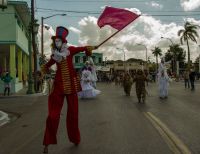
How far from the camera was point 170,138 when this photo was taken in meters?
9.14

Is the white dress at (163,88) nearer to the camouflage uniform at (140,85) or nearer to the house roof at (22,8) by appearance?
the camouflage uniform at (140,85)

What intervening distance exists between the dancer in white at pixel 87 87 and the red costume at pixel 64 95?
1555cm

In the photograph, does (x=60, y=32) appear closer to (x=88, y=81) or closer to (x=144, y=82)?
(x=144, y=82)

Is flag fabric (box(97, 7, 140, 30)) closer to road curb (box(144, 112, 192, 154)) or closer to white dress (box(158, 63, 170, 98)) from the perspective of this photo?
road curb (box(144, 112, 192, 154))

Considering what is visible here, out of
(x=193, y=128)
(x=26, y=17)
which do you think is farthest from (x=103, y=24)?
(x=26, y=17)

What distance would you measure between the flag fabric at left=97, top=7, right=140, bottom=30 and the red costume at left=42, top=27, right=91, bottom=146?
2.53 ft

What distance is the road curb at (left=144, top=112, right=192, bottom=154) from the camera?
7849 millimetres

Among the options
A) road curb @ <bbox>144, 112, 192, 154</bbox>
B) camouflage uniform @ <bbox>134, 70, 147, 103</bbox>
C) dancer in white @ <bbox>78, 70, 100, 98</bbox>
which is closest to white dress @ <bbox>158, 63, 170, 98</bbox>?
camouflage uniform @ <bbox>134, 70, 147, 103</bbox>

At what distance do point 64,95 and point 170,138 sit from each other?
2.30 metres

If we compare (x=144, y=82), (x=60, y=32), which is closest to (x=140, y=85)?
(x=144, y=82)

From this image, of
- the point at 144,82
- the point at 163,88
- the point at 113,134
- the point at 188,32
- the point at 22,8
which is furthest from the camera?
the point at 188,32

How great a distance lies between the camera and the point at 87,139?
9.34 m

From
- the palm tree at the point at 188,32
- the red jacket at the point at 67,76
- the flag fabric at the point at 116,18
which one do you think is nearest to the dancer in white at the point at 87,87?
the flag fabric at the point at 116,18

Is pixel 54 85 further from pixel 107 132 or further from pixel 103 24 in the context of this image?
pixel 107 132
